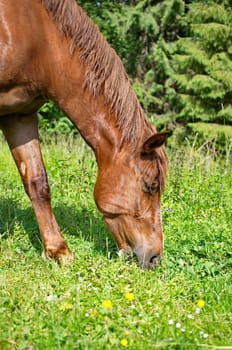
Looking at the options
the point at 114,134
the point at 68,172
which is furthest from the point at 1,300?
the point at 68,172

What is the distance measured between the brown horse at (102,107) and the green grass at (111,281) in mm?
307

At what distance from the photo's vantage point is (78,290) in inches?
116

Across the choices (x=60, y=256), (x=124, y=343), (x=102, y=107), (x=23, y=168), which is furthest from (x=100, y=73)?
(x=124, y=343)

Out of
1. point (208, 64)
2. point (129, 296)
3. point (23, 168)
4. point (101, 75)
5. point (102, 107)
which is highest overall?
point (101, 75)

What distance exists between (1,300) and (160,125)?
13179 millimetres

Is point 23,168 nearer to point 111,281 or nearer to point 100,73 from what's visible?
point 100,73

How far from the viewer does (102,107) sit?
3.76 m

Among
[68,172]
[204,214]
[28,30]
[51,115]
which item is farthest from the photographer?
[51,115]

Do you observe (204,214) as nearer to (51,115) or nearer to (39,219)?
(39,219)

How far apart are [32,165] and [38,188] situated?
0.19 meters

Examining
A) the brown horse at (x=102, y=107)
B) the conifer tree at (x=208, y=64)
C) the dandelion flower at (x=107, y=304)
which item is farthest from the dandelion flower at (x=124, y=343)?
the conifer tree at (x=208, y=64)

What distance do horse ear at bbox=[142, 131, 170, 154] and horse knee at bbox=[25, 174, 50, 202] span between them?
929 millimetres

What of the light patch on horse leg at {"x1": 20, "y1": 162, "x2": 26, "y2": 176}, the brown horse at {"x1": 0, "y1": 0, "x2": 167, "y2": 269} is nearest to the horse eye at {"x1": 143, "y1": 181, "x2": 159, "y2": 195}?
the brown horse at {"x1": 0, "y1": 0, "x2": 167, "y2": 269}

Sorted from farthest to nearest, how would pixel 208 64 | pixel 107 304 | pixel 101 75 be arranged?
pixel 208 64 < pixel 101 75 < pixel 107 304
